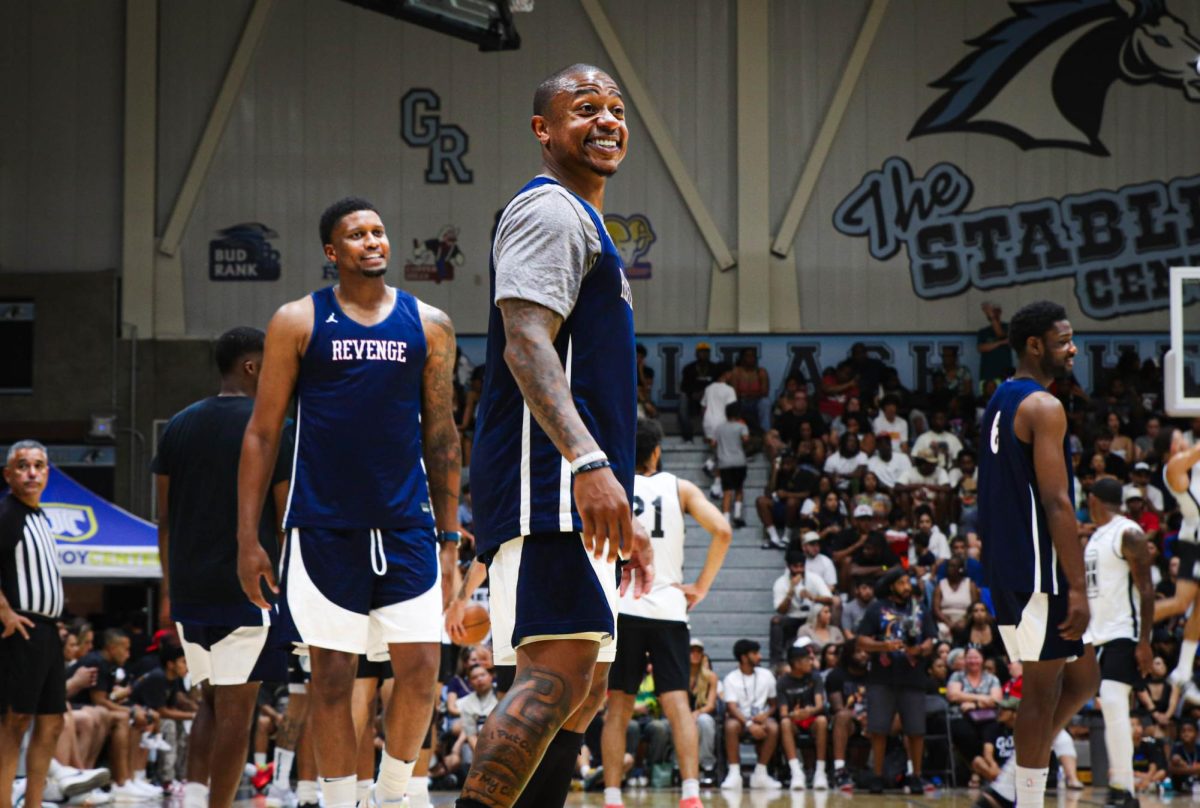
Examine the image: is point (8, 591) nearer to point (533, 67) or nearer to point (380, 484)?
point (380, 484)

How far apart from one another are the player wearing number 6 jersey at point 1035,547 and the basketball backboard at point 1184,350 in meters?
3.15

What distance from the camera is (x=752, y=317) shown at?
23.1 m

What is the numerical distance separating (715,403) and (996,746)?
883 centimetres

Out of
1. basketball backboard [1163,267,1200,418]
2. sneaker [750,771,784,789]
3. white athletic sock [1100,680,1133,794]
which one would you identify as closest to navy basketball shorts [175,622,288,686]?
white athletic sock [1100,680,1133,794]

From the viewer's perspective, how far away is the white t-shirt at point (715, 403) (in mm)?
21312

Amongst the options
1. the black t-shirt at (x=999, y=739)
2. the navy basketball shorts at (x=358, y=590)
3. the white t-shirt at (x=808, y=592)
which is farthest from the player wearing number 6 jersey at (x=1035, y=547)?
the white t-shirt at (x=808, y=592)

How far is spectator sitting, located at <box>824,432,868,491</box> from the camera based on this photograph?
1983cm

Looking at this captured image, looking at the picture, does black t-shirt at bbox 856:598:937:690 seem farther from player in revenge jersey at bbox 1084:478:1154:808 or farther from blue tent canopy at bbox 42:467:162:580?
blue tent canopy at bbox 42:467:162:580

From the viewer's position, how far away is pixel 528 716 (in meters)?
3.51

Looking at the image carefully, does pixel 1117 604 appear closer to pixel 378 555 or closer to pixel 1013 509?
pixel 1013 509

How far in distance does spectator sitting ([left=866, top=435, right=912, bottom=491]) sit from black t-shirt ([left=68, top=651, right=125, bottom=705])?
10527 mm

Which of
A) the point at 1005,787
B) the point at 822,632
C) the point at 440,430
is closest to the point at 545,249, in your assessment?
the point at 440,430

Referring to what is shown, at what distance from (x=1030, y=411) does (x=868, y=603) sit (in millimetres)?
8927

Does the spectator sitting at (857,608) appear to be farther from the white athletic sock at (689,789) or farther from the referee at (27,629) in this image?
the referee at (27,629)
